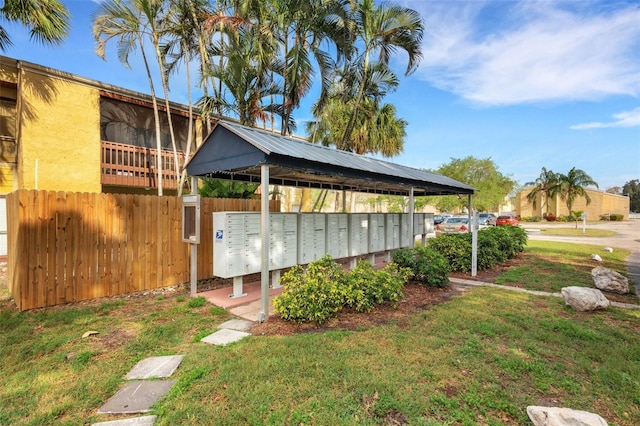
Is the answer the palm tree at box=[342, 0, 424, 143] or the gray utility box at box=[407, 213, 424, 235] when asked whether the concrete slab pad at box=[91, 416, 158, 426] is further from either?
the palm tree at box=[342, 0, 424, 143]

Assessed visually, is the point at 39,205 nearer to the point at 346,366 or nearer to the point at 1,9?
the point at 346,366

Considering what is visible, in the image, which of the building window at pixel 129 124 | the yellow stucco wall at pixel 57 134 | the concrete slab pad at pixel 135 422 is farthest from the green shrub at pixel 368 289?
the building window at pixel 129 124

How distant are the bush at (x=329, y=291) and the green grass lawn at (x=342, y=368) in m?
0.50

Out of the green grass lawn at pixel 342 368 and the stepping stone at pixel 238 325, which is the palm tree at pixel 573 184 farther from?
the stepping stone at pixel 238 325

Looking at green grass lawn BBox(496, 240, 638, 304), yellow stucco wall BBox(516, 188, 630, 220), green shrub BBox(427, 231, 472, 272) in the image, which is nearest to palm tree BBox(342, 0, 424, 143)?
green shrub BBox(427, 231, 472, 272)

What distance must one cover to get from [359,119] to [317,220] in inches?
459

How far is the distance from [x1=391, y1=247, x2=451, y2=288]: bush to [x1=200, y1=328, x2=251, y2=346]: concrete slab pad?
11.8ft

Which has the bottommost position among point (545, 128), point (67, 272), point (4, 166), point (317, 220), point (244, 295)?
point (244, 295)

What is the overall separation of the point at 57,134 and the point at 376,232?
10496 mm

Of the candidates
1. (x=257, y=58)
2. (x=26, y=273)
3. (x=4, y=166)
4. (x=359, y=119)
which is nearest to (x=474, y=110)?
(x=359, y=119)

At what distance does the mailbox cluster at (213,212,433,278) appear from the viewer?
5.31 metres

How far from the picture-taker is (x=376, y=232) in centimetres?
850

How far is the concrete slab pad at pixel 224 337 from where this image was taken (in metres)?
3.74

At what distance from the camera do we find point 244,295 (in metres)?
5.82
